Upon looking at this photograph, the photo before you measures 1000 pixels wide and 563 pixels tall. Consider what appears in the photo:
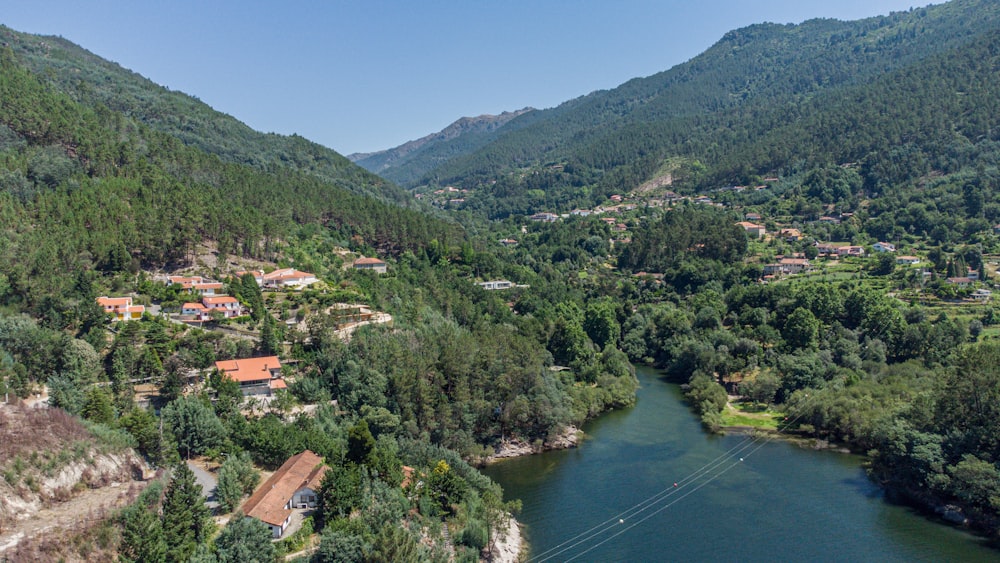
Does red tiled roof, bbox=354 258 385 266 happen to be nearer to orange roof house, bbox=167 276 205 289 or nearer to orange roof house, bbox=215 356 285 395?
orange roof house, bbox=167 276 205 289

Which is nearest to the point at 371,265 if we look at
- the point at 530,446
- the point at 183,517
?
the point at 530,446

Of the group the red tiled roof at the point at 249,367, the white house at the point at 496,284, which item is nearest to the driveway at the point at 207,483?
the red tiled roof at the point at 249,367

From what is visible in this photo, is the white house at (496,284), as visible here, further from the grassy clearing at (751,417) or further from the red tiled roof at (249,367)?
the red tiled roof at (249,367)

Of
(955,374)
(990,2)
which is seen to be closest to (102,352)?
(955,374)

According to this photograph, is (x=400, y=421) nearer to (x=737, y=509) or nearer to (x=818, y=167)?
(x=737, y=509)

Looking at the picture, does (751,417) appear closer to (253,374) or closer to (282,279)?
(253,374)
